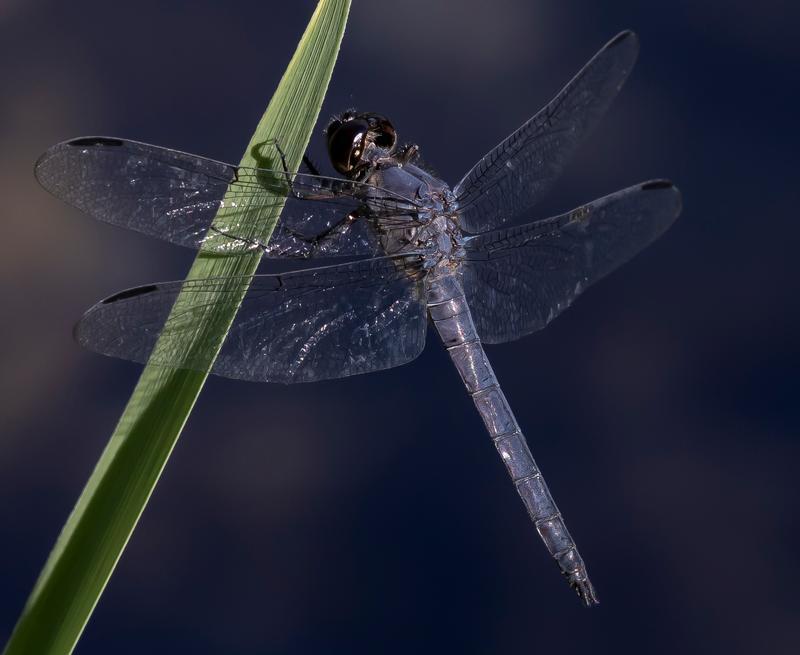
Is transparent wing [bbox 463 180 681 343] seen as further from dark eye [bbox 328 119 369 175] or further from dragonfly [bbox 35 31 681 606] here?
dark eye [bbox 328 119 369 175]

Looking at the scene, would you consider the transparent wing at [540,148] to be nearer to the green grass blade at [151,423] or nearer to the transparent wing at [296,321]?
the transparent wing at [296,321]

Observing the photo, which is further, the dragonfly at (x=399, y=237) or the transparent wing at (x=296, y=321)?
the dragonfly at (x=399, y=237)

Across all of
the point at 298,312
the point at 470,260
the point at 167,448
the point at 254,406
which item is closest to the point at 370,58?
the point at 254,406

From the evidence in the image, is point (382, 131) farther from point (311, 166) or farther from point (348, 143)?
point (311, 166)

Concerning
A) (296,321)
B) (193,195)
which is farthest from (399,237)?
(193,195)

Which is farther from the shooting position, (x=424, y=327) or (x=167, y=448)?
(x=424, y=327)

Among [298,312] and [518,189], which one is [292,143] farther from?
[518,189]

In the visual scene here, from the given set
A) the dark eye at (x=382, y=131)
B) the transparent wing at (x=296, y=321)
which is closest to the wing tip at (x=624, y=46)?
the dark eye at (x=382, y=131)
